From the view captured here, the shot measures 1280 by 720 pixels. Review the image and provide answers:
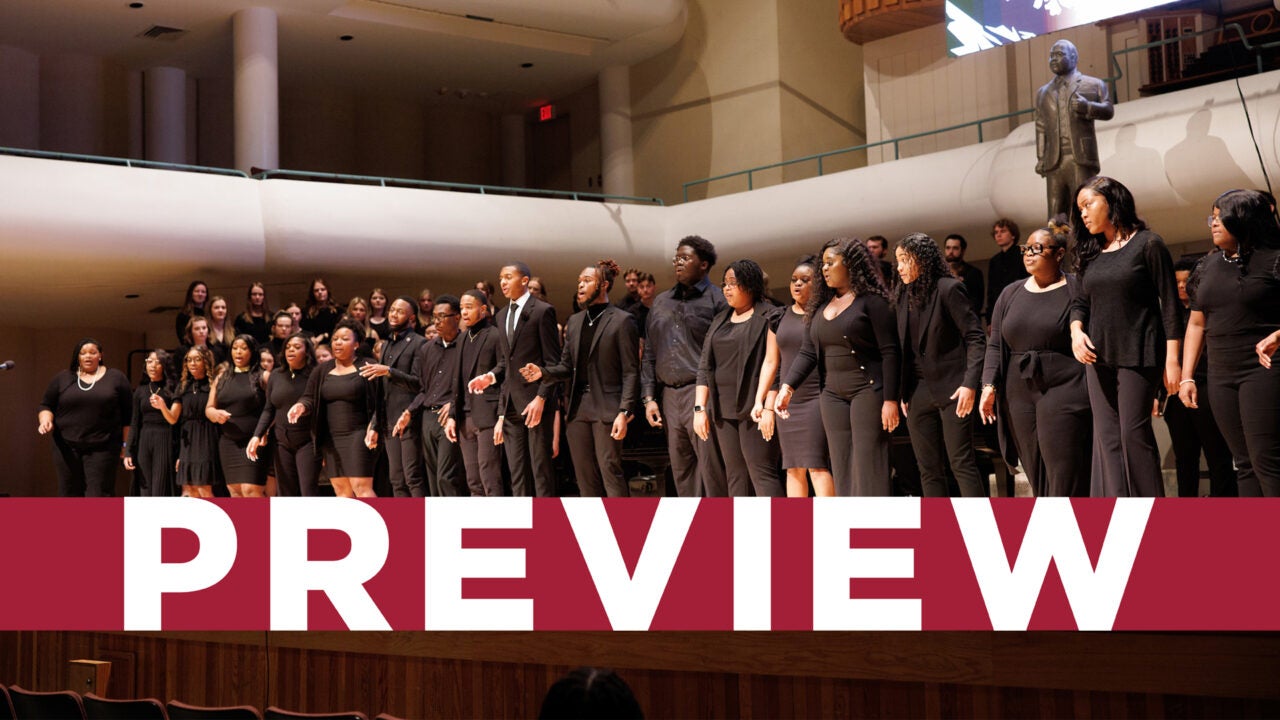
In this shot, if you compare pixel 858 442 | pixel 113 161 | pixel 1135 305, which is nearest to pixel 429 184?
pixel 113 161

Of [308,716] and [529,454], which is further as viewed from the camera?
[529,454]

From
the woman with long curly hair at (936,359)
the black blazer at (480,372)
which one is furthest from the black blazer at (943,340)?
the black blazer at (480,372)

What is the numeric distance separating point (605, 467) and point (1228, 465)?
257 cm

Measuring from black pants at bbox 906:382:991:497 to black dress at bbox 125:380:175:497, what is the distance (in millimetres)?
4893

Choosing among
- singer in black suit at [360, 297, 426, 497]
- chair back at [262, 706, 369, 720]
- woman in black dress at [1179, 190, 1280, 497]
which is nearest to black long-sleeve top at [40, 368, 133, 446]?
singer in black suit at [360, 297, 426, 497]

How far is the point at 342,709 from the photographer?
4434 millimetres

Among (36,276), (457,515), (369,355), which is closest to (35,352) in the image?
(36,276)

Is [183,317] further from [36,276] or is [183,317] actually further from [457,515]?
[457,515]

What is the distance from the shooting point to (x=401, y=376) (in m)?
6.46

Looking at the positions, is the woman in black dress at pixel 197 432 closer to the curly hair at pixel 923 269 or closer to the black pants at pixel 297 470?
the black pants at pixel 297 470

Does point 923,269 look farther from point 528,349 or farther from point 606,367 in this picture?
point 528,349

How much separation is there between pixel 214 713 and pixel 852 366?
247cm

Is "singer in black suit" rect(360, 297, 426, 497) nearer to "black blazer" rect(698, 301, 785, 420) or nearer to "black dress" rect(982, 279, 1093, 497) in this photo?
"black blazer" rect(698, 301, 785, 420)

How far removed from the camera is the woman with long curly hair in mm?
4477
